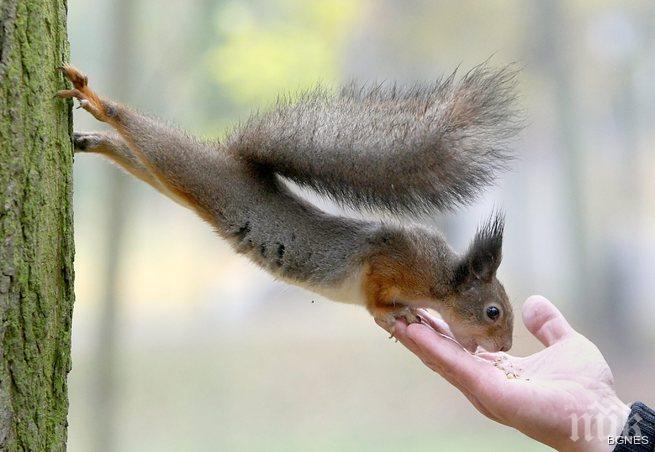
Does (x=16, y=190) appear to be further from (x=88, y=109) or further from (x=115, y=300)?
(x=115, y=300)

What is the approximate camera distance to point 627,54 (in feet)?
10.6

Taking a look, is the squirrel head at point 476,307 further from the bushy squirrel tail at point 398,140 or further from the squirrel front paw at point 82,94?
the squirrel front paw at point 82,94

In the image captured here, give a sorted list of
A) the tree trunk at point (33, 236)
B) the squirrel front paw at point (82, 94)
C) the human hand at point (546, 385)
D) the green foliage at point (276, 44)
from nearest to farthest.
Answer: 1. the tree trunk at point (33, 236)
2. the squirrel front paw at point (82, 94)
3. the human hand at point (546, 385)
4. the green foliage at point (276, 44)

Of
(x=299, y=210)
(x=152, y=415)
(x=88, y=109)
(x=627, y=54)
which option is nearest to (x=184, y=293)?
(x=152, y=415)

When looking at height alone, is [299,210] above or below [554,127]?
below

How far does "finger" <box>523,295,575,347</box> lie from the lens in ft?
6.03

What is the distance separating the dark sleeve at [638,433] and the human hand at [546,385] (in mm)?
44

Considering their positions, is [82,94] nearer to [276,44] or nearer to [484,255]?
[484,255]

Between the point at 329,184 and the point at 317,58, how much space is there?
5.04 feet

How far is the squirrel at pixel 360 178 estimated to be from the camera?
1.63 m

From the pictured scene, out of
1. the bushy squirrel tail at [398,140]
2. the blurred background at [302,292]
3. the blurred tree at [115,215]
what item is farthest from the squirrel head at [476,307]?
the blurred tree at [115,215]

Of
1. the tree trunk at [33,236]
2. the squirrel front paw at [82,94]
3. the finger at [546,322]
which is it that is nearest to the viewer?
the tree trunk at [33,236]

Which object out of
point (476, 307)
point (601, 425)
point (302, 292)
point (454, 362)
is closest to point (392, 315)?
point (476, 307)

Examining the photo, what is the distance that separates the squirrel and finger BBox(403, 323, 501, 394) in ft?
0.46
